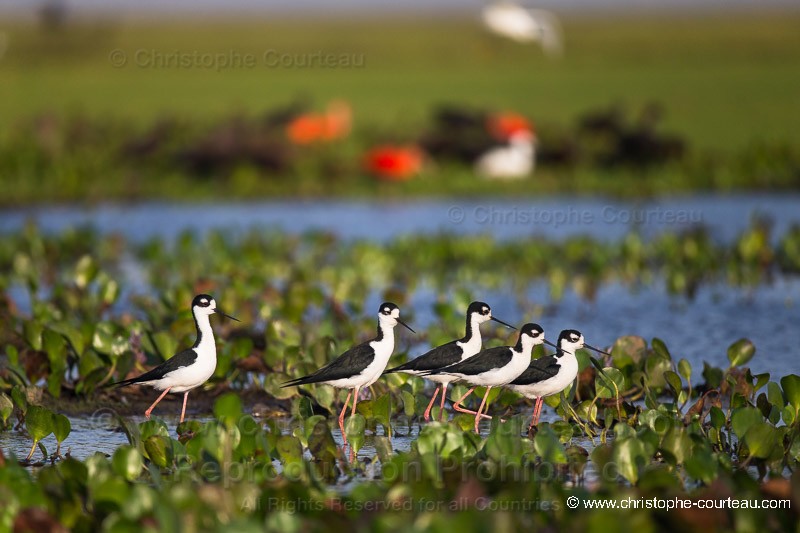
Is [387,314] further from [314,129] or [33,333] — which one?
[314,129]

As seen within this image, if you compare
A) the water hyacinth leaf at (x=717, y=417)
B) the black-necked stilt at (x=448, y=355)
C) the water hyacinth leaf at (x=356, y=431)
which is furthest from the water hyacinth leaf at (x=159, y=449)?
the water hyacinth leaf at (x=717, y=417)

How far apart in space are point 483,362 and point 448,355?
0.24m

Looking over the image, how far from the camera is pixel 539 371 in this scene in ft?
21.8

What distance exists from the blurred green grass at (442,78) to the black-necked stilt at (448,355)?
497 inches

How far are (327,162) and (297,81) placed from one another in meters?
17.9

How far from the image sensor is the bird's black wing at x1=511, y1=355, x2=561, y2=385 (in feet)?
21.6

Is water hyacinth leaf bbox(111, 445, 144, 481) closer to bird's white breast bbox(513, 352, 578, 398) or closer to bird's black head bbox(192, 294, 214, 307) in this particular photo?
bird's black head bbox(192, 294, 214, 307)

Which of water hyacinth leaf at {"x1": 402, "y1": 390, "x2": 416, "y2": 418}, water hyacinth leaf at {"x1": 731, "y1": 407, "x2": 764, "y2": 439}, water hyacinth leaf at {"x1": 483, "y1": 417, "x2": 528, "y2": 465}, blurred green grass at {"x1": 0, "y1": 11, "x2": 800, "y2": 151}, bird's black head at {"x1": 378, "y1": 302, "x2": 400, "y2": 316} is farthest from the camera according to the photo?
blurred green grass at {"x1": 0, "y1": 11, "x2": 800, "y2": 151}

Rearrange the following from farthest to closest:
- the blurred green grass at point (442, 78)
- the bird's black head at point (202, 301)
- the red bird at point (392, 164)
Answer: the blurred green grass at point (442, 78), the red bird at point (392, 164), the bird's black head at point (202, 301)

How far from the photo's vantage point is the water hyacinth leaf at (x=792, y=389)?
6082 millimetres

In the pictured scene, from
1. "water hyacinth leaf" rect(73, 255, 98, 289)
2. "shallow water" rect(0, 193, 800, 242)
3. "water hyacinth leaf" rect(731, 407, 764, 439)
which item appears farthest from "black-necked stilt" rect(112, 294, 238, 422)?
"shallow water" rect(0, 193, 800, 242)

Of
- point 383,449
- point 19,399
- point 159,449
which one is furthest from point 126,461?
point 19,399

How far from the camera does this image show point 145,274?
12.5 meters

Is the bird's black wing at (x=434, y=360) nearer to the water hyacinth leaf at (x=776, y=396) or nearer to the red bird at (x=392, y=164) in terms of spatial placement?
the water hyacinth leaf at (x=776, y=396)
